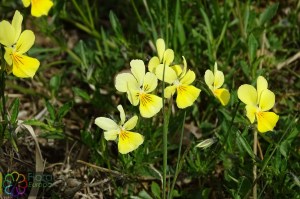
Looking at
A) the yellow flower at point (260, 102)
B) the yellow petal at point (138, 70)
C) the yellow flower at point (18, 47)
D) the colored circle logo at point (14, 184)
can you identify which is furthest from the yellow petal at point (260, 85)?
the colored circle logo at point (14, 184)

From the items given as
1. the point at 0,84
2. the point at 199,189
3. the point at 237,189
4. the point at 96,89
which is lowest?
the point at 199,189

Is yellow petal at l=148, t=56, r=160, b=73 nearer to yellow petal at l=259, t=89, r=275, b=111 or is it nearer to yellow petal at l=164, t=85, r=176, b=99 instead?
yellow petal at l=164, t=85, r=176, b=99

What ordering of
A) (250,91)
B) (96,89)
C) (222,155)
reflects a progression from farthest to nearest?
1. (96,89)
2. (222,155)
3. (250,91)

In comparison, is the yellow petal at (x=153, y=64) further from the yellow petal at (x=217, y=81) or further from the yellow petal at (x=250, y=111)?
the yellow petal at (x=250, y=111)

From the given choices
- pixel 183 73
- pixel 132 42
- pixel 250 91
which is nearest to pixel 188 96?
pixel 183 73

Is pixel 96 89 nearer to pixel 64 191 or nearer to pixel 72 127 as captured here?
pixel 72 127

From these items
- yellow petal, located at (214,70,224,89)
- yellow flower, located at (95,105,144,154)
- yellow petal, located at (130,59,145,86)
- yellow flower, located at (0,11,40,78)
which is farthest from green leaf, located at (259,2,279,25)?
yellow flower, located at (0,11,40,78)
